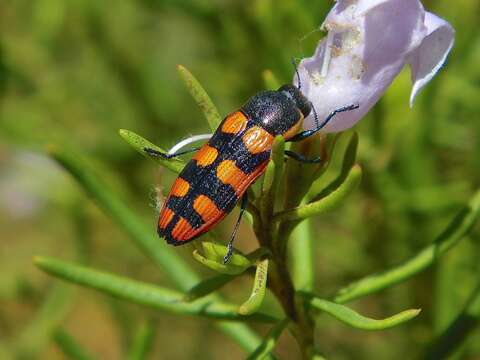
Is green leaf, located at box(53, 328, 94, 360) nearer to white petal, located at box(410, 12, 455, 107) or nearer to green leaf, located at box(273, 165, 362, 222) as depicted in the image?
green leaf, located at box(273, 165, 362, 222)

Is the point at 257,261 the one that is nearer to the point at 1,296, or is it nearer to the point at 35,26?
the point at 1,296

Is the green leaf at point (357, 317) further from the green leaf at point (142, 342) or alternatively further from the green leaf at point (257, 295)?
the green leaf at point (142, 342)

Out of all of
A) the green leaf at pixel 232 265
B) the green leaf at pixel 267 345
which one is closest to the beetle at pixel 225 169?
the green leaf at pixel 232 265

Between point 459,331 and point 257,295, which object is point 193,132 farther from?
point 257,295

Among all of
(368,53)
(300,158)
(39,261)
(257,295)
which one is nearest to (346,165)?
(300,158)

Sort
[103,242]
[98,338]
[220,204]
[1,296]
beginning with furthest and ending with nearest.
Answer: [98,338] < [103,242] < [1,296] < [220,204]

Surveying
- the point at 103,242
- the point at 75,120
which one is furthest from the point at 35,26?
the point at 103,242
